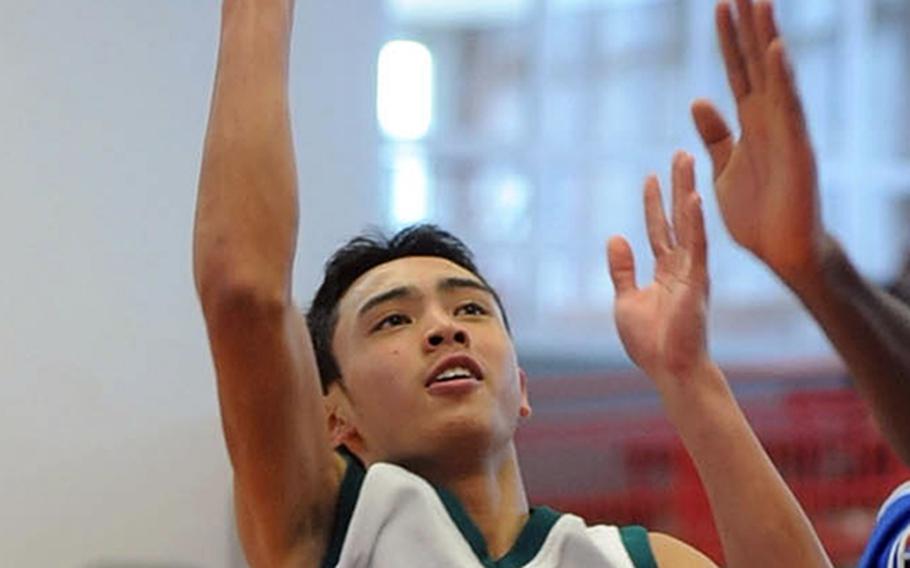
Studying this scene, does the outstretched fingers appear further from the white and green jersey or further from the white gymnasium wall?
the white gymnasium wall

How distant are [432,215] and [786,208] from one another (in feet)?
7.49

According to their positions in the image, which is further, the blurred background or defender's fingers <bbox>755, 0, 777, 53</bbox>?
the blurred background

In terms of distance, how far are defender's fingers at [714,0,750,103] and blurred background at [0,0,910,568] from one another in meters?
0.62

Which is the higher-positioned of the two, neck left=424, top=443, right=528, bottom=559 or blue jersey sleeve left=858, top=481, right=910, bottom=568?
neck left=424, top=443, right=528, bottom=559

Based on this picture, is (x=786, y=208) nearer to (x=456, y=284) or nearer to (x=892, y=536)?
(x=456, y=284)

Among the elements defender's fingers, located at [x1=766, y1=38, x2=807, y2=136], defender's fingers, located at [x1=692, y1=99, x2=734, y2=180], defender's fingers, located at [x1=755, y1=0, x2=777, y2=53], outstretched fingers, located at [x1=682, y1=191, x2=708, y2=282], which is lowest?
outstretched fingers, located at [x1=682, y1=191, x2=708, y2=282]

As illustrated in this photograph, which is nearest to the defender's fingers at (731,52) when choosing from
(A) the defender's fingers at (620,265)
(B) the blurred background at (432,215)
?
(A) the defender's fingers at (620,265)

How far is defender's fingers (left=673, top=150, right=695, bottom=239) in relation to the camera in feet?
3.73

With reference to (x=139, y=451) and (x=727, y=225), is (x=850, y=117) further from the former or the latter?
(x=727, y=225)

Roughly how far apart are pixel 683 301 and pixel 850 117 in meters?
2.80

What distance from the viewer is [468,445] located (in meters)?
1.10

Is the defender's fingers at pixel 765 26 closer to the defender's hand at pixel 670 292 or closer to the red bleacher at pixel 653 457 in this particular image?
the defender's hand at pixel 670 292

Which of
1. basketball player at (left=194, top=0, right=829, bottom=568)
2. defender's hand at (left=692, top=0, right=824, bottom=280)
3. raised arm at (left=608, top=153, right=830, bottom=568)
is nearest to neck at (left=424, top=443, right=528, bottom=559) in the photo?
basketball player at (left=194, top=0, right=829, bottom=568)

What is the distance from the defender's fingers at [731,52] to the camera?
1117 millimetres
